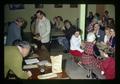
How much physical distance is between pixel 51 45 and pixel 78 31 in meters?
0.20

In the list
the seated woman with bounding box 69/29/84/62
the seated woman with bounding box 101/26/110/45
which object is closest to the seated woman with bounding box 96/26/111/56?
the seated woman with bounding box 101/26/110/45

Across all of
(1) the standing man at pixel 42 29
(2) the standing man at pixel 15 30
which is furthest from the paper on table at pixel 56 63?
(2) the standing man at pixel 15 30

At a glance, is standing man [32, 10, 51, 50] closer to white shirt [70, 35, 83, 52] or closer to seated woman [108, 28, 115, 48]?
white shirt [70, 35, 83, 52]

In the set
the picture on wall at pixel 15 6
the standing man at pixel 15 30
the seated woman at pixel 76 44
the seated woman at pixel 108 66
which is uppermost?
the picture on wall at pixel 15 6

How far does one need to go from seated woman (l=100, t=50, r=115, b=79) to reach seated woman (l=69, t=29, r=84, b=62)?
0.54 feet

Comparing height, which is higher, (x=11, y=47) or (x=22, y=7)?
(x=22, y=7)

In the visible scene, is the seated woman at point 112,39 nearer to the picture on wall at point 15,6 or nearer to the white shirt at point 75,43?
the white shirt at point 75,43

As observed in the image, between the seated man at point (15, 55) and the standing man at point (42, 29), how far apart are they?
93 millimetres

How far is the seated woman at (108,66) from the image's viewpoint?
2.37 meters

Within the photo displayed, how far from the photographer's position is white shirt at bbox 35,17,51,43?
235 cm

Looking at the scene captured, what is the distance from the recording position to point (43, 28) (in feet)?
7.75

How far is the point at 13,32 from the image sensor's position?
2.34m
